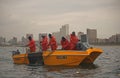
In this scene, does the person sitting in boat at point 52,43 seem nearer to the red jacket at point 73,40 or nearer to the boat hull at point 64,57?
the boat hull at point 64,57

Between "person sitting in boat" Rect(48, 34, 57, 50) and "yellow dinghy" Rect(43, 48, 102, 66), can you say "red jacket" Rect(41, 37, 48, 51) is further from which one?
"yellow dinghy" Rect(43, 48, 102, 66)

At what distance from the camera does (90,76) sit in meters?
19.8

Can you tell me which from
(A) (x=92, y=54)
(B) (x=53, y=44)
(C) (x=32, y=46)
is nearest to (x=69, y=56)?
(A) (x=92, y=54)

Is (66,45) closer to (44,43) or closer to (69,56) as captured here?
(69,56)

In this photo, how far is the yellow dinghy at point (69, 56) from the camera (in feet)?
78.7

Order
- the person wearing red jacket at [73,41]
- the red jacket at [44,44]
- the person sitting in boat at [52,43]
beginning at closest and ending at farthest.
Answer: the person wearing red jacket at [73,41] < the person sitting in boat at [52,43] < the red jacket at [44,44]

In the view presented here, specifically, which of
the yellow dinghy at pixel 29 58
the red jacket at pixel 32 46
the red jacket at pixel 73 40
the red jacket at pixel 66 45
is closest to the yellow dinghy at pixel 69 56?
the yellow dinghy at pixel 29 58

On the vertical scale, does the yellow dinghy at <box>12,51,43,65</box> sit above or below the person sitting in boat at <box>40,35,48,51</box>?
below

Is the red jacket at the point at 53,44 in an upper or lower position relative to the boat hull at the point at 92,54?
upper

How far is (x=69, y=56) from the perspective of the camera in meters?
24.3

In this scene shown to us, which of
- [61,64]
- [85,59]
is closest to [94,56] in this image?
[85,59]

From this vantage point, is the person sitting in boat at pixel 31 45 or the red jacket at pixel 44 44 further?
the person sitting in boat at pixel 31 45

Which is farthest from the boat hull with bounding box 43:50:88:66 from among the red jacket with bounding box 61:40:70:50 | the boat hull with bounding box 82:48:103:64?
the red jacket with bounding box 61:40:70:50

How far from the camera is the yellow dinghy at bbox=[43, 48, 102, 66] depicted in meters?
24.0
